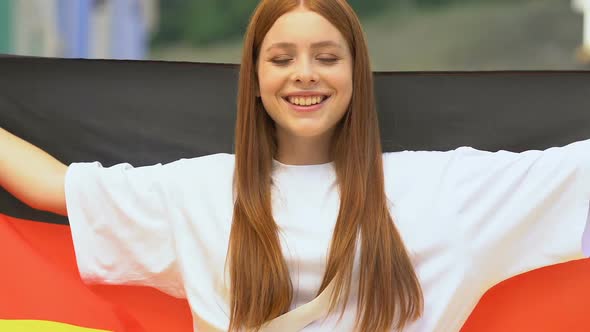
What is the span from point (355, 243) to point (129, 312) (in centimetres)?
53

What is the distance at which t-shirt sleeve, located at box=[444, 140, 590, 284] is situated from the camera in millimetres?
1726

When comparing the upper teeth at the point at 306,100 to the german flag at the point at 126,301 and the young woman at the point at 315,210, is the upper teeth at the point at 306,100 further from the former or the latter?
the german flag at the point at 126,301

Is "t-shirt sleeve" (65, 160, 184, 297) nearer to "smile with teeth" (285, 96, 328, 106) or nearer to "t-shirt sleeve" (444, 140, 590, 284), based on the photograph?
"smile with teeth" (285, 96, 328, 106)

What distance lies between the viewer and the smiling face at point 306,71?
176 cm

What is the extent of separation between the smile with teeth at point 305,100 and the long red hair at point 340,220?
0.07 meters

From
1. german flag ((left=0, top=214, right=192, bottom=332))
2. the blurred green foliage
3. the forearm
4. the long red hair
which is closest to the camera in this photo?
the long red hair

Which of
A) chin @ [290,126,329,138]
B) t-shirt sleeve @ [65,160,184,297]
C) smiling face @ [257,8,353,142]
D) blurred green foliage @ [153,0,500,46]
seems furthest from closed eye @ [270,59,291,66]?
blurred green foliage @ [153,0,500,46]

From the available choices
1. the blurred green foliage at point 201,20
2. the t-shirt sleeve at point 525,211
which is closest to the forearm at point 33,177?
the t-shirt sleeve at point 525,211

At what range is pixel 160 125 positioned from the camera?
6.85ft

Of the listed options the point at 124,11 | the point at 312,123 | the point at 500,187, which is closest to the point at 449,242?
the point at 500,187

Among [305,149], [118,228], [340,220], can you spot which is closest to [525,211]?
Answer: [340,220]

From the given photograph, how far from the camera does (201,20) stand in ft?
23.1

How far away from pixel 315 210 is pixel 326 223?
1.5 inches

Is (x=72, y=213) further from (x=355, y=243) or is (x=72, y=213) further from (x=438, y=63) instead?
(x=438, y=63)
